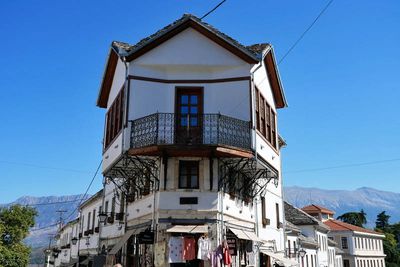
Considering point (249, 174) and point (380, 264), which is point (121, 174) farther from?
point (380, 264)

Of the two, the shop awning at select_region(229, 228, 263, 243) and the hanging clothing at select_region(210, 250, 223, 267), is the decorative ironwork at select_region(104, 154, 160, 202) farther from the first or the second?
the shop awning at select_region(229, 228, 263, 243)

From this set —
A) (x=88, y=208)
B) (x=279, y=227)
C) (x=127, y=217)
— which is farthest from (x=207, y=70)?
(x=88, y=208)

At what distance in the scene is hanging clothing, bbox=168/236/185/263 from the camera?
14.9m

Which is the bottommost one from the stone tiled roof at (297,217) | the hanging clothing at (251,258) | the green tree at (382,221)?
the hanging clothing at (251,258)

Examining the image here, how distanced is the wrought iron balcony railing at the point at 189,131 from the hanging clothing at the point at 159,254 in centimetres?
358

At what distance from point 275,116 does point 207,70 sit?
590 centimetres

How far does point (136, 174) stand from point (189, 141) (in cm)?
351

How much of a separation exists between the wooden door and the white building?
40mm

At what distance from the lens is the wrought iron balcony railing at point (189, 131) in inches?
615

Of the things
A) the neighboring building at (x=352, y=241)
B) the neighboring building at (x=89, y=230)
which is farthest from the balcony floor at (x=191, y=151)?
the neighboring building at (x=352, y=241)

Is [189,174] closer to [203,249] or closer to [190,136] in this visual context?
[190,136]

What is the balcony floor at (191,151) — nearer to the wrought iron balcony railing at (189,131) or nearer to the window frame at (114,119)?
the wrought iron balcony railing at (189,131)

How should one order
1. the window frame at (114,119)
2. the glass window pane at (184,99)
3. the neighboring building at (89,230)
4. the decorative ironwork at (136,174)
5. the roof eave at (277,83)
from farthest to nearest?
1. the neighboring building at (89,230)
2. the roof eave at (277,83)
3. the window frame at (114,119)
4. the glass window pane at (184,99)
5. the decorative ironwork at (136,174)

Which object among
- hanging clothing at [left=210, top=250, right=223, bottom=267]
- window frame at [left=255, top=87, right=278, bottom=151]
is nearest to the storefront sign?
hanging clothing at [left=210, top=250, right=223, bottom=267]
